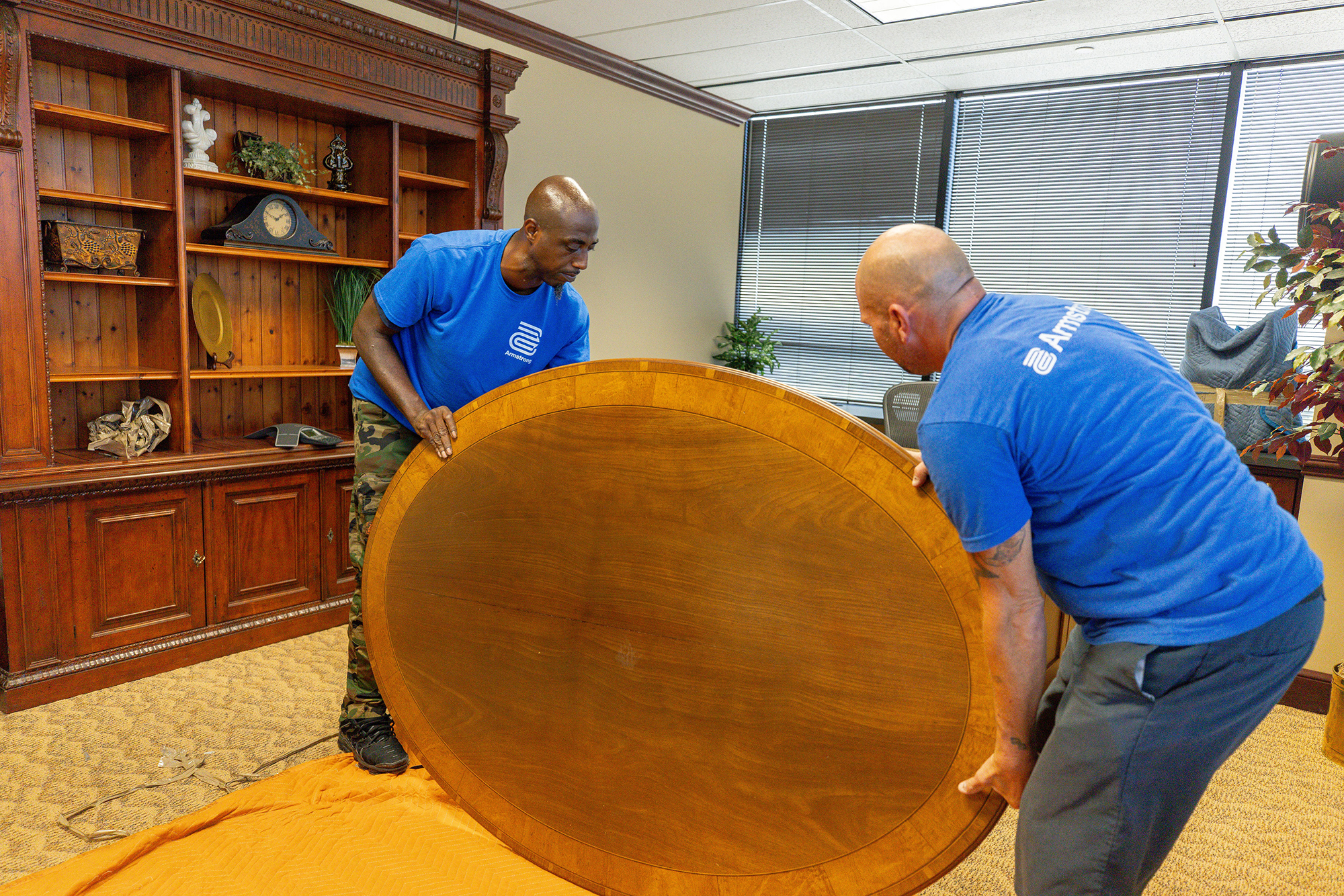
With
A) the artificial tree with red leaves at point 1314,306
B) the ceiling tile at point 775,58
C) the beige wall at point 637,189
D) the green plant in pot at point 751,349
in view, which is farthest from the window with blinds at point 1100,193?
the artificial tree with red leaves at point 1314,306

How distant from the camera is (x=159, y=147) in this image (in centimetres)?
297

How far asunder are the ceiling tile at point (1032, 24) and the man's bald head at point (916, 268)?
10.7 feet

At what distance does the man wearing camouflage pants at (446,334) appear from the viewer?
183cm

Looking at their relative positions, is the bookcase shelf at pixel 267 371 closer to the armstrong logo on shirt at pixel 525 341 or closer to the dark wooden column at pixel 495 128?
the dark wooden column at pixel 495 128

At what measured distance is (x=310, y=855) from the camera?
163cm

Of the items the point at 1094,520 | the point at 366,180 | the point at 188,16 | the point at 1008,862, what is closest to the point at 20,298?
the point at 188,16

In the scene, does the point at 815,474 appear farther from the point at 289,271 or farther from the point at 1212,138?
the point at 1212,138

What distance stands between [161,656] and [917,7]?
4.13 meters

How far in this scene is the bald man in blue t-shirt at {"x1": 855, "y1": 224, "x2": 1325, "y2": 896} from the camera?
1060 millimetres

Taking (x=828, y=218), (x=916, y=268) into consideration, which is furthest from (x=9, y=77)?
(x=828, y=218)

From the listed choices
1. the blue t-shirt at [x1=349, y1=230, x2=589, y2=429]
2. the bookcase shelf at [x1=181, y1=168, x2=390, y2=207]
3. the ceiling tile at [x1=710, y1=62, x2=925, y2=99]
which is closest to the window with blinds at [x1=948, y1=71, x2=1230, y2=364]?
the ceiling tile at [x1=710, y1=62, x2=925, y2=99]

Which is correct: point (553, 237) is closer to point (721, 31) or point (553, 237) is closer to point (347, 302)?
point (347, 302)

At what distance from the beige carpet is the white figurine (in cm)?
182

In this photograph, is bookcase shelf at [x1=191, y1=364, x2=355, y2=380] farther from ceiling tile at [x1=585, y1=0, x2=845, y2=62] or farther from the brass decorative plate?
ceiling tile at [x1=585, y1=0, x2=845, y2=62]
